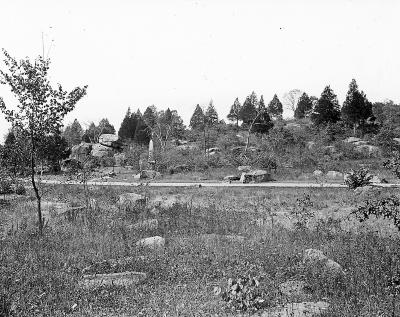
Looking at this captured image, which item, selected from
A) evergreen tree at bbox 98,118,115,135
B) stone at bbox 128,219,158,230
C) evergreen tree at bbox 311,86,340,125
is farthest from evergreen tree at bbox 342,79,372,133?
stone at bbox 128,219,158,230

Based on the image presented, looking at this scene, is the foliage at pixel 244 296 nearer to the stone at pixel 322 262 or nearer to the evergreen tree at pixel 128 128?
the stone at pixel 322 262

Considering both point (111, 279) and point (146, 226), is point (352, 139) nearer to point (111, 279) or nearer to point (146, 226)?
point (146, 226)

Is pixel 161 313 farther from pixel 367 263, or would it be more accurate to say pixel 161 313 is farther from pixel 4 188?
pixel 4 188

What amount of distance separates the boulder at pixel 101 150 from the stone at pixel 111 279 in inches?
2574

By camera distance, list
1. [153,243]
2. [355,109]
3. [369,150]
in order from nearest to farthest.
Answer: [153,243], [369,150], [355,109]

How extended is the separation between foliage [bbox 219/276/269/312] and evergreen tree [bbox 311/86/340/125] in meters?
67.7

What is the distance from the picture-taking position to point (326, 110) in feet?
235

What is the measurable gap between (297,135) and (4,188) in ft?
178

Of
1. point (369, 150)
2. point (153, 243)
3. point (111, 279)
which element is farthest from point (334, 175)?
point (111, 279)

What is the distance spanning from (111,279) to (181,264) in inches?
74.0

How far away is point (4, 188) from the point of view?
72.7ft

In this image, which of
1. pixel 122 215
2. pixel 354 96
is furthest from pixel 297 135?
pixel 122 215

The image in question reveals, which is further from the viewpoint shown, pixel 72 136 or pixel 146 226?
pixel 72 136

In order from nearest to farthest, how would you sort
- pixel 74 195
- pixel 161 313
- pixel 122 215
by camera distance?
pixel 161 313
pixel 122 215
pixel 74 195
